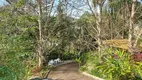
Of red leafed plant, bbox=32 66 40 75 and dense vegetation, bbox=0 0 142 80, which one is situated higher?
dense vegetation, bbox=0 0 142 80

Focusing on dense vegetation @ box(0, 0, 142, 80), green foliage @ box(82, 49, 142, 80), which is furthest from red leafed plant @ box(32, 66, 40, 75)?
green foliage @ box(82, 49, 142, 80)

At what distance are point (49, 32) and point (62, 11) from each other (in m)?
2.96

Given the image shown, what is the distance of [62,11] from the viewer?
27.6 metres

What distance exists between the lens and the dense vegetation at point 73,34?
1433cm

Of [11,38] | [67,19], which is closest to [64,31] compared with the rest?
[67,19]

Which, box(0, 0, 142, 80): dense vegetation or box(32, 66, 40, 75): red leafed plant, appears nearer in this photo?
box(0, 0, 142, 80): dense vegetation

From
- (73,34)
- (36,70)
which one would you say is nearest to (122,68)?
(36,70)

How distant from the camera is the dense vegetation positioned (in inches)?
564

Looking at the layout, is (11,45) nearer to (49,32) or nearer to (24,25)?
(24,25)

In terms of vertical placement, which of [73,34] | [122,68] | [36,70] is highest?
[73,34]

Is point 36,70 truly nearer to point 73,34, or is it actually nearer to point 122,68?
point 73,34

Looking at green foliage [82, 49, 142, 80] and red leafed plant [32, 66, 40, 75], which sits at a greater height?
green foliage [82, 49, 142, 80]

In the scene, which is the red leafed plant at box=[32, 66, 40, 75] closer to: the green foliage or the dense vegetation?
the dense vegetation

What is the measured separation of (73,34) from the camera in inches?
1265
